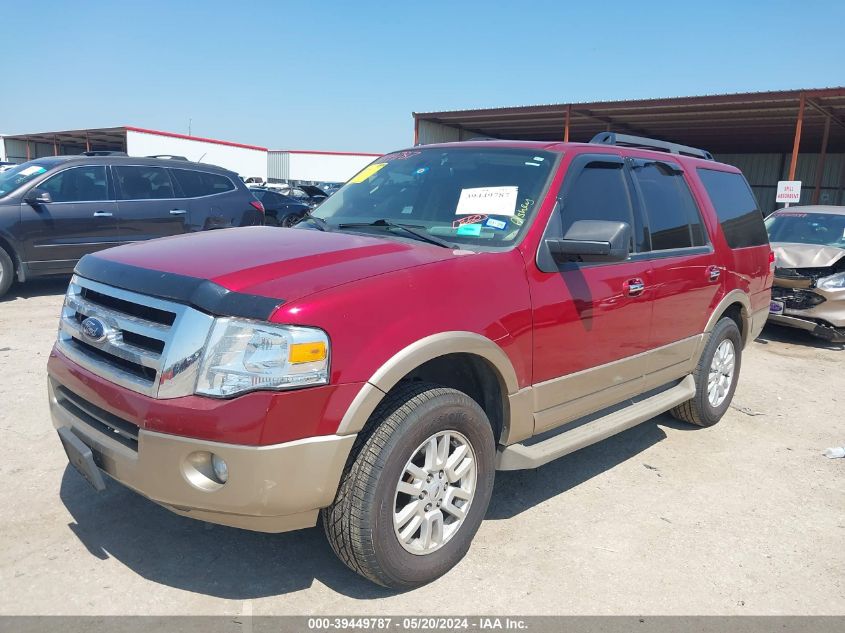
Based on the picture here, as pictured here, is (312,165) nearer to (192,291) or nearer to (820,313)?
(820,313)

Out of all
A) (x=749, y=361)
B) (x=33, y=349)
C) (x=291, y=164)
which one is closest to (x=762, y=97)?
(x=749, y=361)

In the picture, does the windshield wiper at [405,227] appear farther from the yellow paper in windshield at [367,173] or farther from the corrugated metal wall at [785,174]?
the corrugated metal wall at [785,174]

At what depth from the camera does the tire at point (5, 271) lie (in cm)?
803

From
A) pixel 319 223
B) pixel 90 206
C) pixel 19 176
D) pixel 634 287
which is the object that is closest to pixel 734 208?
pixel 634 287

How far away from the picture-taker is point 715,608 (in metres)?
2.79

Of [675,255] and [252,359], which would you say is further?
[675,255]

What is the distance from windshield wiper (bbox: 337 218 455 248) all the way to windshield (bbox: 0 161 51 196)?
21.7 feet

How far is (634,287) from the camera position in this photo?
370cm

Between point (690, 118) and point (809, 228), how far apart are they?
12931mm

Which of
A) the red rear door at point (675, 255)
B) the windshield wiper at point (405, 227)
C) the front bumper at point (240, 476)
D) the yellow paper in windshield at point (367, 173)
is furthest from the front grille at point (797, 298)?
the front bumper at point (240, 476)

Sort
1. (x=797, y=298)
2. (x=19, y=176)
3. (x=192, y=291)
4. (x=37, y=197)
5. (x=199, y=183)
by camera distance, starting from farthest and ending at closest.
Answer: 1. (x=199, y=183)
2. (x=19, y=176)
3. (x=37, y=197)
4. (x=797, y=298)
5. (x=192, y=291)

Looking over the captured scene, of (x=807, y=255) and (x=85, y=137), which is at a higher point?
(x=85, y=137)

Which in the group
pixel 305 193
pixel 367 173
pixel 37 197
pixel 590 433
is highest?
pixel 367 173
